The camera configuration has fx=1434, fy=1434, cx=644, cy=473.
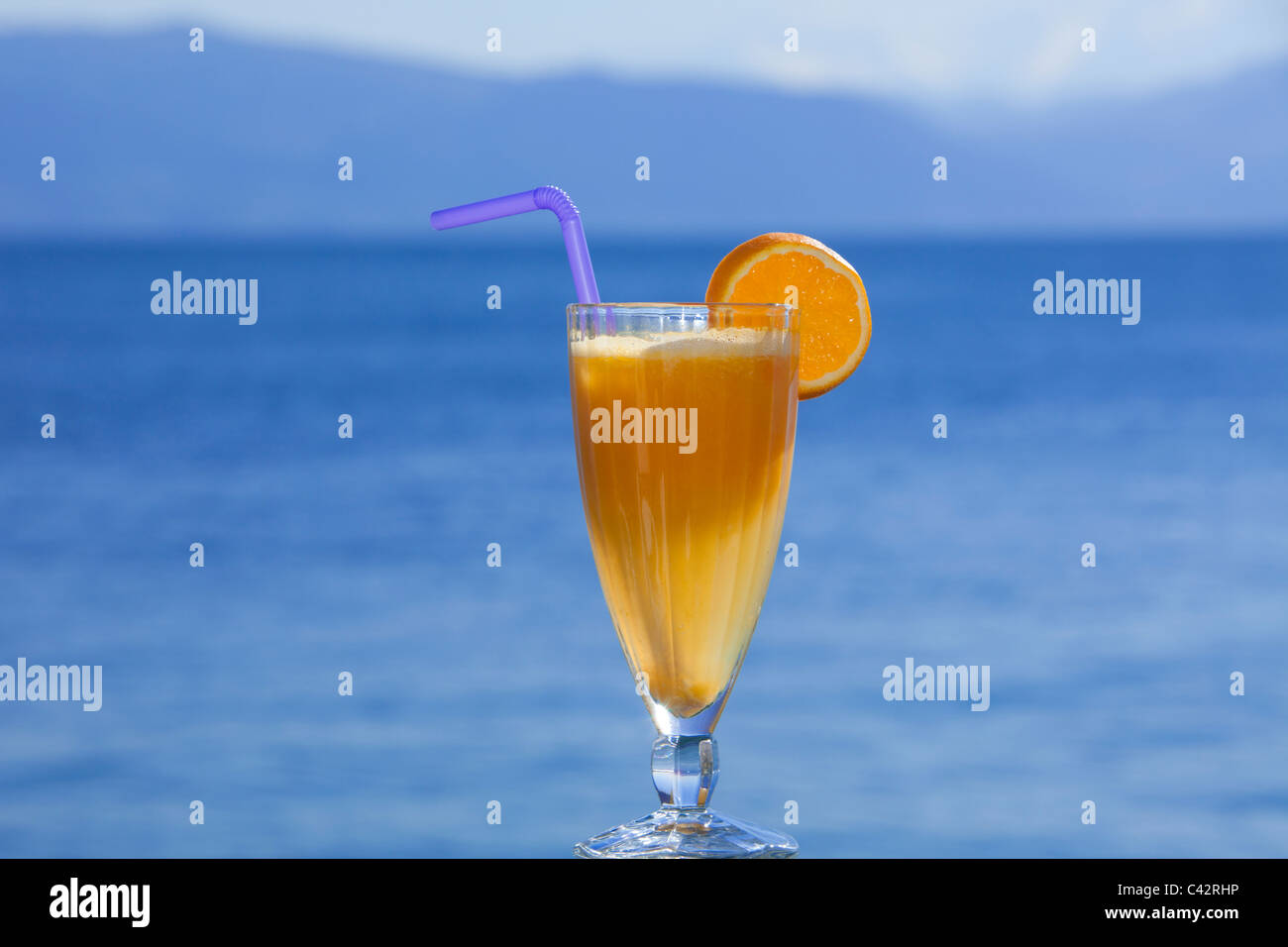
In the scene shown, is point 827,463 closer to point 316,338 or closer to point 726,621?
point 316,338

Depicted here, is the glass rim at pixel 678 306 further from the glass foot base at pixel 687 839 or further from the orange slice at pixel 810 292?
the glass foot base at pixel 687 839

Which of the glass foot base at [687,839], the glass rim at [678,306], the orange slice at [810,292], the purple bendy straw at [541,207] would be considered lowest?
the glass foot base at [687,839]

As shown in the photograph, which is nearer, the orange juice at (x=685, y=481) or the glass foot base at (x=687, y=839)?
the glass foot base at (x=687, y=839)

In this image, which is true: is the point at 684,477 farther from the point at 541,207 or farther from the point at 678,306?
the point at 541,207

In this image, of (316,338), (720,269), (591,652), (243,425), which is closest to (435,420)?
(243,425)

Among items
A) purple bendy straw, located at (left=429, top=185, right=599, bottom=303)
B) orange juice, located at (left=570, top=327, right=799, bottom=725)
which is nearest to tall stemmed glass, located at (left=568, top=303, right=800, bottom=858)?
orange juice, located at (left=570, top=327, right=799, bottom=725)

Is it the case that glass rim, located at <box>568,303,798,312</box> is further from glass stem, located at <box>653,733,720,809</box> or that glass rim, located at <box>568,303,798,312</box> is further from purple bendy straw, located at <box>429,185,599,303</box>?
glass stem, located at <box>653,733,720,809</box>

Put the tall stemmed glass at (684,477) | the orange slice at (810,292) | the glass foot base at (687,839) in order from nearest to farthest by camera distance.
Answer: the glass foot base at (687,839) < the tall stemmed glass at (684,477) < the orange slice at (810,292)

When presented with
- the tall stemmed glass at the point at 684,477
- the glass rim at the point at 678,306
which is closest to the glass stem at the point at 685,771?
the tall stemmed glass at the point at 684,477

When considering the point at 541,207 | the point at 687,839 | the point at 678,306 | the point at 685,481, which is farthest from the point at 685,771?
the point at 541,207
